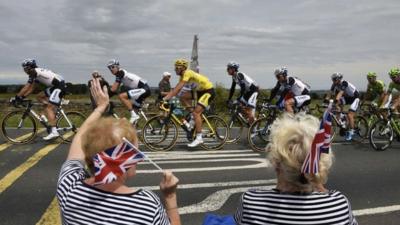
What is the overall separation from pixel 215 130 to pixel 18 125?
4889 mm

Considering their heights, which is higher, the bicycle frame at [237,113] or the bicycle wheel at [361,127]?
the bicycle frame at [237,113]

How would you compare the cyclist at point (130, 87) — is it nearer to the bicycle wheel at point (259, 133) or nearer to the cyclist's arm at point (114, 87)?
the cyclist's arm at point (114, 87)

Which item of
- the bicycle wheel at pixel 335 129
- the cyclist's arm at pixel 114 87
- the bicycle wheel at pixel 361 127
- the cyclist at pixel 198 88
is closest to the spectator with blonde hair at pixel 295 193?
the cyclist at pixel 198 88

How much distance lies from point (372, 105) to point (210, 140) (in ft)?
16.0

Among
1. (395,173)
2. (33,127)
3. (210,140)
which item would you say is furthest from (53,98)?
(395,173)

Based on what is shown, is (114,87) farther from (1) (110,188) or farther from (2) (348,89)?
(1) (110,188)

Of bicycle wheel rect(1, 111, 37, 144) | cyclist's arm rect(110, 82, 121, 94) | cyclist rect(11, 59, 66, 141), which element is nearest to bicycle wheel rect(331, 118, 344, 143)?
cyclist's arm rect(110, 82, 121, 94)

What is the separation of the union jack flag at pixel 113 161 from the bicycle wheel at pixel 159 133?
26.4ft

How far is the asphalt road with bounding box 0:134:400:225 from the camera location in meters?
5.48

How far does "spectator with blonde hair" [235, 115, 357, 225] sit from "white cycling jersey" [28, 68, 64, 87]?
30.2 ft

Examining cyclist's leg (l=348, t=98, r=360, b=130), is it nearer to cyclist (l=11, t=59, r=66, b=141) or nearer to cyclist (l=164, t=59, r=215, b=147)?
cyclist (l=164, t=59, r=215, b=147)

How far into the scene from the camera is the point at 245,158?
30.6 feet

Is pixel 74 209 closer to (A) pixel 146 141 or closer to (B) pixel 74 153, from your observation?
(B) pixel 74 153

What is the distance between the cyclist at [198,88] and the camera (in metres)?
10.1
